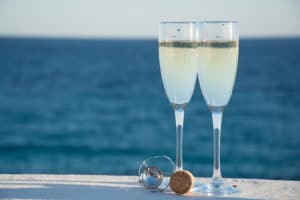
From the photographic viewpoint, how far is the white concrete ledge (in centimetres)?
250

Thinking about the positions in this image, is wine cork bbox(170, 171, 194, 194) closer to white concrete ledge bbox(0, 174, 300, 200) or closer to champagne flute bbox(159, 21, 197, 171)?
white concrete ledge bbox(0, 174, 300, 200)

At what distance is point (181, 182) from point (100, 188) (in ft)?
1.02

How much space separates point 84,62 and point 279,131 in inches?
1136

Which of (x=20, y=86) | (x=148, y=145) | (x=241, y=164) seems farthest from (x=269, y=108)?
(x=20, y=86)

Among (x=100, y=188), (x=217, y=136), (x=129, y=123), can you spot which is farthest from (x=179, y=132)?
(x=129, y=123)

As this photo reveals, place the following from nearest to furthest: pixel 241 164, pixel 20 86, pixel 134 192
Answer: pixel 134 192 < pixel 241 164 < pixel 20 86

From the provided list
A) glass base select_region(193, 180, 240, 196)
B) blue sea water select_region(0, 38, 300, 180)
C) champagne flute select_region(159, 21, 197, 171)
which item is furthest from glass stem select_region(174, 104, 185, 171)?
blue sea water select_region(0, 38, 300, 180)

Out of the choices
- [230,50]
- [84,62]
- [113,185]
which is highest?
[230,50]

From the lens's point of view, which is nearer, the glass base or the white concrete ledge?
the white concrete ledge

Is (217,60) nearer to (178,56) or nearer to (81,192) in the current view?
(178,56)

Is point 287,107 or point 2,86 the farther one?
point 2,86

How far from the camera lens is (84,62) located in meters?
51.2

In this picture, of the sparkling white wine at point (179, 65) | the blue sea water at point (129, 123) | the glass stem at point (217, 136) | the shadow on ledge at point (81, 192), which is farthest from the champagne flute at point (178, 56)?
the blue sea water at point (129, 123)

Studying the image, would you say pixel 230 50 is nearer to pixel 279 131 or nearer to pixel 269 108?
pixel 279 131
